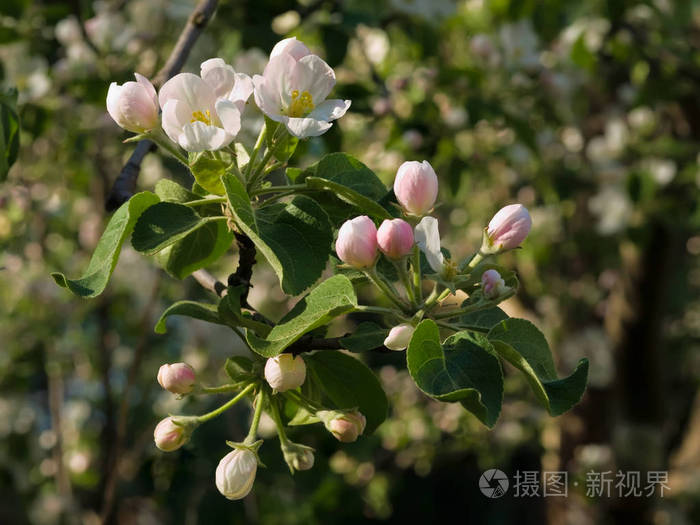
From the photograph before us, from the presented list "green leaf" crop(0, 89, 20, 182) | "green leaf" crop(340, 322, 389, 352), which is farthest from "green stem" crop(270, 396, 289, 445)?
"green leaf" crop(0, 89, 20, 182)

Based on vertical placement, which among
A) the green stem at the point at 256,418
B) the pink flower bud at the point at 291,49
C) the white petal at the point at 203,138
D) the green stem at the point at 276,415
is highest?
the pink flower bud at the point at 291,49

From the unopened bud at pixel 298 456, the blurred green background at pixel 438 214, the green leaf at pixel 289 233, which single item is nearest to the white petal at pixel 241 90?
the green leaf at pixel 289 233

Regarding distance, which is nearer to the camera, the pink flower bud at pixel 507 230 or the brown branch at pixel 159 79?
the pink flower bud at pixel 507 230

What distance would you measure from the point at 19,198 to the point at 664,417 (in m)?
2.50

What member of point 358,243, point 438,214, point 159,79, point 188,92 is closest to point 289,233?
point 358,243

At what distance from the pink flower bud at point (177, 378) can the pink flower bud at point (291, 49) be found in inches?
12.4

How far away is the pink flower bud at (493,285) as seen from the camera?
26.9 inches

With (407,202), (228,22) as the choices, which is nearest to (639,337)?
(228,22)

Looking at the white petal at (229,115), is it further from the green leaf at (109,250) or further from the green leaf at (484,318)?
the green leaf at (484,318)

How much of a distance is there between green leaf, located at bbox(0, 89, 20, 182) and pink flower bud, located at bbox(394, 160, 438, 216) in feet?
1.66

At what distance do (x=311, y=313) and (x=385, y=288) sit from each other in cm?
8

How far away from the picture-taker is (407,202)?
739 mm

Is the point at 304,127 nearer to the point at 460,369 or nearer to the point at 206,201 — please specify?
the point at 206,201

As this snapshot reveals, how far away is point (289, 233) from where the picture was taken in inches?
27.4
